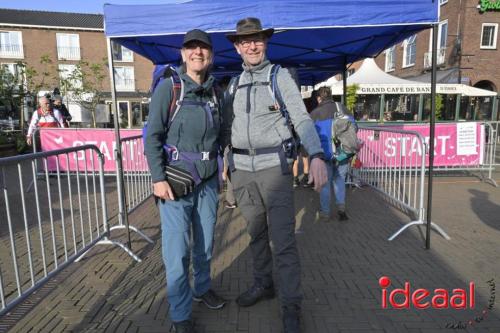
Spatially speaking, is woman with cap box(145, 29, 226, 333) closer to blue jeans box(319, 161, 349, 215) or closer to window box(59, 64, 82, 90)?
blue jeans box(319, 161, 349, 215)

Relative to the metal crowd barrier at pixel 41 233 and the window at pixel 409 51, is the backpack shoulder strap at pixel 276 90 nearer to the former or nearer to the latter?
the metal crowd barrier at pixel 41 233

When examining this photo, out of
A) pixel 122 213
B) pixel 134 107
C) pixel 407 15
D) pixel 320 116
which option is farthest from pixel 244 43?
pixel 134 107

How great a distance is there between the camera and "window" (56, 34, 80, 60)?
35.4 metres

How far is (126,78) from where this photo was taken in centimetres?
3797

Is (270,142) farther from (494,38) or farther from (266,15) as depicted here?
(494,38)

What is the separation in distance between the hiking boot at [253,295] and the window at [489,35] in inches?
928

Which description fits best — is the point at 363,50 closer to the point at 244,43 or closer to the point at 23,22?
the point at 244,43

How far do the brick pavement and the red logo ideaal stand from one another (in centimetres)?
7

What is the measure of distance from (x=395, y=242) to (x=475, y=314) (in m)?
1.51

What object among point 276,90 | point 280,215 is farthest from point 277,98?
point 280,215

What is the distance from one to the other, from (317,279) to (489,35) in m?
23.6

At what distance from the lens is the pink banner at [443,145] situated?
6.95 meters

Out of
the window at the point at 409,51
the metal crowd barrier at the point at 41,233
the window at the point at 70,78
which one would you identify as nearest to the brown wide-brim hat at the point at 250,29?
the metal crowd barrier at the point at 41,233

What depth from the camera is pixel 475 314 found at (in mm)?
2736
